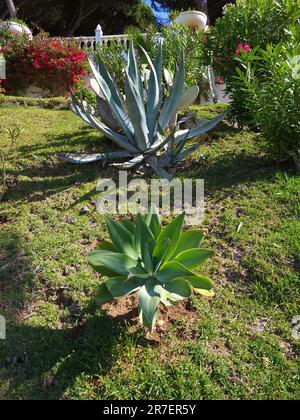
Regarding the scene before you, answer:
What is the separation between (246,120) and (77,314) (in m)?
3.14

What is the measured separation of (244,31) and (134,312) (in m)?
4.00

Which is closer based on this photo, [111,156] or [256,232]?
[256,232]

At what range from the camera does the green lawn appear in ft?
6.23

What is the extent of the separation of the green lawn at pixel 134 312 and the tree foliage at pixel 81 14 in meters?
15.5

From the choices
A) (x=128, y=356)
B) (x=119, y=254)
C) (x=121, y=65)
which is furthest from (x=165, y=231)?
(x=121, y=65)

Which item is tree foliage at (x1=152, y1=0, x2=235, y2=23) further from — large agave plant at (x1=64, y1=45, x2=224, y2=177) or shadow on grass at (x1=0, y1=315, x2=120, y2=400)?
shadow on grass at (x1=0, y1=315, x2=120, y2=400)

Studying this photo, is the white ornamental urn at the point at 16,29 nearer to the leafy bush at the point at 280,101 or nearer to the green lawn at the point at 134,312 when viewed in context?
the green lawn at the point at 134,312

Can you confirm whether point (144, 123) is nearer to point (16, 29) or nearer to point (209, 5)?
point (16, 29)

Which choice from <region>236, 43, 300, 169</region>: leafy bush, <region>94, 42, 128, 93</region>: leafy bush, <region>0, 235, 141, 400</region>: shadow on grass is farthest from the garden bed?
<region>0, 235, 141, 400</region>: shadow on grass

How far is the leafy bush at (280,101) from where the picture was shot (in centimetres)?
330

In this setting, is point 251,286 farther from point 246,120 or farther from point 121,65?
point 121,65

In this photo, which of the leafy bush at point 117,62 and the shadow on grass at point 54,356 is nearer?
the shadow on grass at point 54,356

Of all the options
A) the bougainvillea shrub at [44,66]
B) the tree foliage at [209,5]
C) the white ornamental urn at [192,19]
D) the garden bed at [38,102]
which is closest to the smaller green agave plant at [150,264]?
the garden bed at [38,102]

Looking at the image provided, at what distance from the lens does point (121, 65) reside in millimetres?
5676
